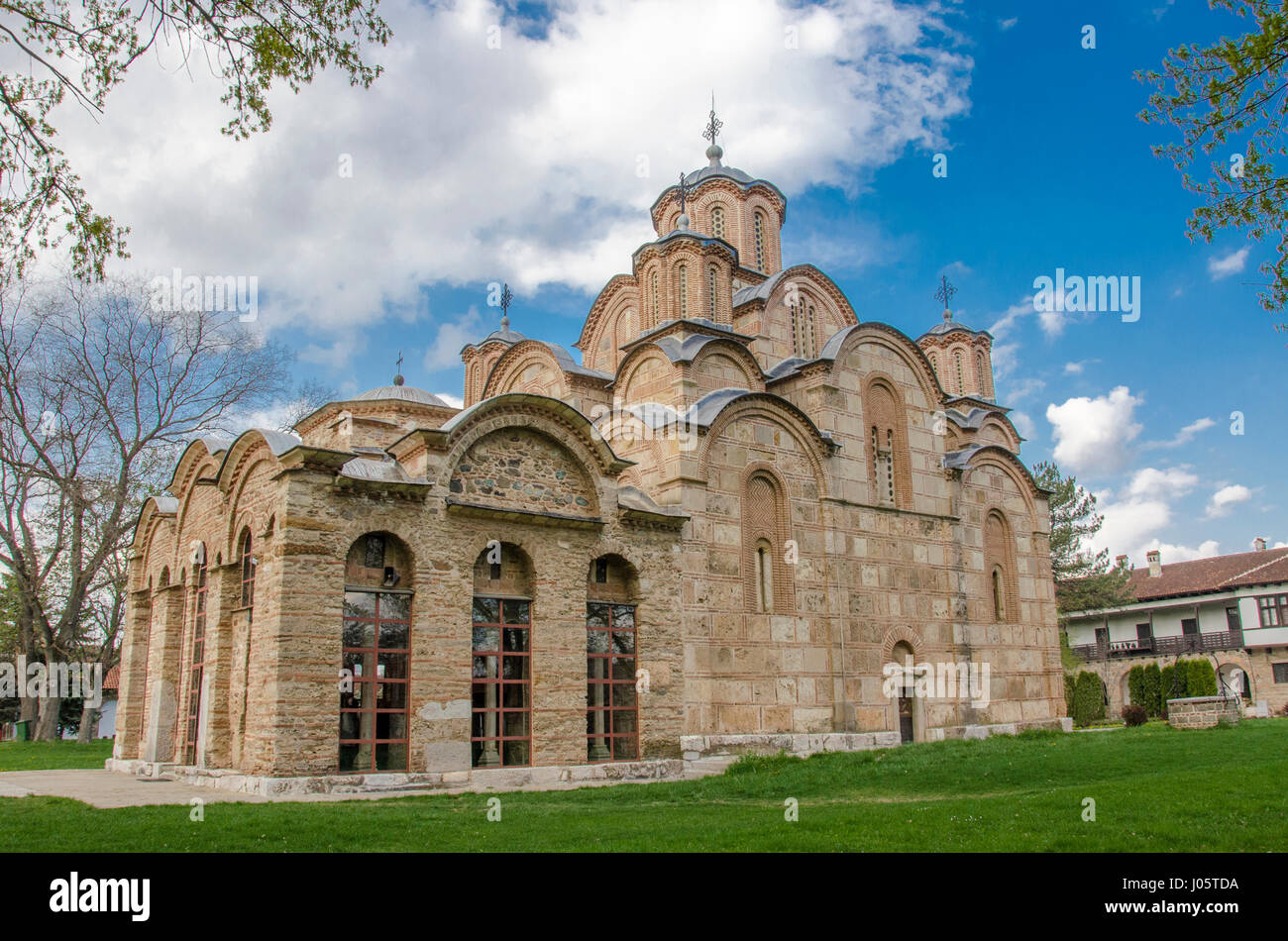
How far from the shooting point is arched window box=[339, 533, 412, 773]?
13.4 meters

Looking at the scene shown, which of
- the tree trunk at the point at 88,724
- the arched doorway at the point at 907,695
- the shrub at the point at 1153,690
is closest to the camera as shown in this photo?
the arched doorway at the point at 907,695

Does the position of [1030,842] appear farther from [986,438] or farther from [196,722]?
[986,438]

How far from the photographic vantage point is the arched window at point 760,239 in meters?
24.2

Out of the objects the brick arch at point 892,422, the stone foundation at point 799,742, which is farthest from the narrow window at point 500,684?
the brick arch at point 892,422

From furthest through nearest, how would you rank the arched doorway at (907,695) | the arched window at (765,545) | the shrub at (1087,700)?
the shrub at (1087,700) < the arched doorway at (907,695) < the arched window at (765,545)

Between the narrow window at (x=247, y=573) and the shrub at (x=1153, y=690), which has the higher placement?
the narrow window at (x=247, y=573)

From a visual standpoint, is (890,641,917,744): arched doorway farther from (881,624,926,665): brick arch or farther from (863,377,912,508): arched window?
(863,377,912,508): arched window

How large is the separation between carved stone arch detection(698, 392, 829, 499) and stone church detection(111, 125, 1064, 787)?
0.06 m

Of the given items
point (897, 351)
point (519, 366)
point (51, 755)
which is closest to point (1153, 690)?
point (897, 351)

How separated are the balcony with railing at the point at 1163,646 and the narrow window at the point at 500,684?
100 ft

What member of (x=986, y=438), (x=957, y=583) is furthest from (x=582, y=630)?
(x=986, y=438)

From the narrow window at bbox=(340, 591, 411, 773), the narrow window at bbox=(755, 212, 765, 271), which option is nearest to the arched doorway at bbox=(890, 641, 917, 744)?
the narrow window at bbox=(755, 212, 765, 271)

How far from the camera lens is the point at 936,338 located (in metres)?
28.2

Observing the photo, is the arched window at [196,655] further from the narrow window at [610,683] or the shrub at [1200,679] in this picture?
the shrub at [1200,679]
